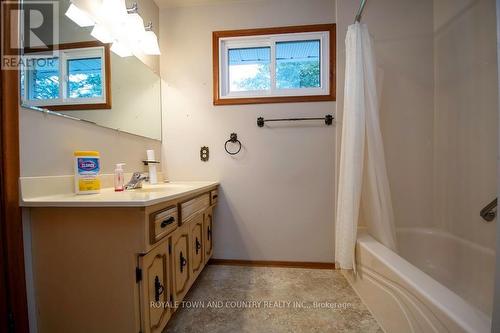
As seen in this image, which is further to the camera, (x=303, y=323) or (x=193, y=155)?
(x=193, y=155)

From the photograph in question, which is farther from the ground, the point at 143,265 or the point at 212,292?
the point at 143,265

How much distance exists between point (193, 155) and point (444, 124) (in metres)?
2.08

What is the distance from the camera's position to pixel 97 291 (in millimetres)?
874

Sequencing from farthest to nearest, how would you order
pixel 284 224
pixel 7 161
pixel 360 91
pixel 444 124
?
pixel 284 224 → pixel 444 124 → pixel 360 91 → pixel 7 161

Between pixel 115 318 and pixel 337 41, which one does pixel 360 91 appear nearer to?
pixel 337 41

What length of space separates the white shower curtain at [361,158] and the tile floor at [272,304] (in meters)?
0.26

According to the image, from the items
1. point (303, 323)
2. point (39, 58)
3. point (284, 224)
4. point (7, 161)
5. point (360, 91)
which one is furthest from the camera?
point (284, 224)

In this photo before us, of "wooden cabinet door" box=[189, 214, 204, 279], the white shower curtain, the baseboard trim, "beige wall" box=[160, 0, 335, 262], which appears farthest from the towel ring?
the baseboard trim

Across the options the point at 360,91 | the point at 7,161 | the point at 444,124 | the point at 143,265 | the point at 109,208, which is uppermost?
the point at 360,91

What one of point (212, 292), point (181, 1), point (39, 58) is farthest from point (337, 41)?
point (212, 292)

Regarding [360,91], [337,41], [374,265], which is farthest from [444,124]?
[374,265]

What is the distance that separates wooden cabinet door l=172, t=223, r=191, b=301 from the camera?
115cm

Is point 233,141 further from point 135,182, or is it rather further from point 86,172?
point 86,172

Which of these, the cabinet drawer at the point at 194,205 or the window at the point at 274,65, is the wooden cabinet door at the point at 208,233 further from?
the window at the point at 274,65
